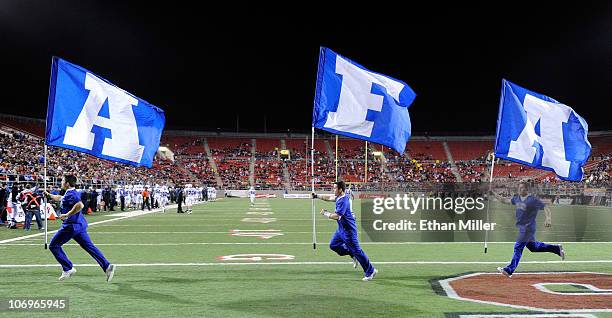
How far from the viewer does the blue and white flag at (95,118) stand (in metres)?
11.3

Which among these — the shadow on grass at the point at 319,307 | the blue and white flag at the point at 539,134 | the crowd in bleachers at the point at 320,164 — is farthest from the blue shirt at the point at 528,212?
the crowd in bleachers at the point at 320,164

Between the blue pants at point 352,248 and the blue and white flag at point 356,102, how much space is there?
10.2ft

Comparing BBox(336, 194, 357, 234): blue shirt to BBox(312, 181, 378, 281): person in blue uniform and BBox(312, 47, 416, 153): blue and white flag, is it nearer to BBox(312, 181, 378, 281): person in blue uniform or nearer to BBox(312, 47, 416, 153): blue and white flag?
BBox(312, 181, 378, 281): person in blue uniform

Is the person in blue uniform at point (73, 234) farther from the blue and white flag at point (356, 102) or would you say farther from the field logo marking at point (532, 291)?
the field logo marking at point (532, 291)

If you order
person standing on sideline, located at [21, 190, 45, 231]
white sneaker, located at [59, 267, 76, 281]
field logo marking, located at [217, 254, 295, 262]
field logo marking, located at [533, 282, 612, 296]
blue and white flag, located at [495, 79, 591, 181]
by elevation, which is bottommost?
field logo marking, located at [533, 282, 612, 296]

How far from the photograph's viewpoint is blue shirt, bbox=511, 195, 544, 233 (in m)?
9.99

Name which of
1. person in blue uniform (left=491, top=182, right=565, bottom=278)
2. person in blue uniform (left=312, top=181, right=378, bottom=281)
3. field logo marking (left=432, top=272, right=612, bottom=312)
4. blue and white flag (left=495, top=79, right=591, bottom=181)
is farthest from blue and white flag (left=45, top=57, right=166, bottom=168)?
blue and white flag (left=495, top=79, right=591, bottom=181)

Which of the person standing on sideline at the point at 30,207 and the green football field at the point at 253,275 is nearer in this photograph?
the green football field at the point at 253,275

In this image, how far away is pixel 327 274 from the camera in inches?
400

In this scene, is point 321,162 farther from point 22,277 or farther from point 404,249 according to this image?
point 22,277

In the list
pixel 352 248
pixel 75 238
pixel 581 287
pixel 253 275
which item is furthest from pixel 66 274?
pixel 581 287

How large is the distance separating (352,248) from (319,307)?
2.47 metres

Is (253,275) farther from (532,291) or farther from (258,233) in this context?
(258,233)

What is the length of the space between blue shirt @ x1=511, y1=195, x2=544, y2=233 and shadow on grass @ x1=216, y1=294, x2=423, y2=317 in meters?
3.74
